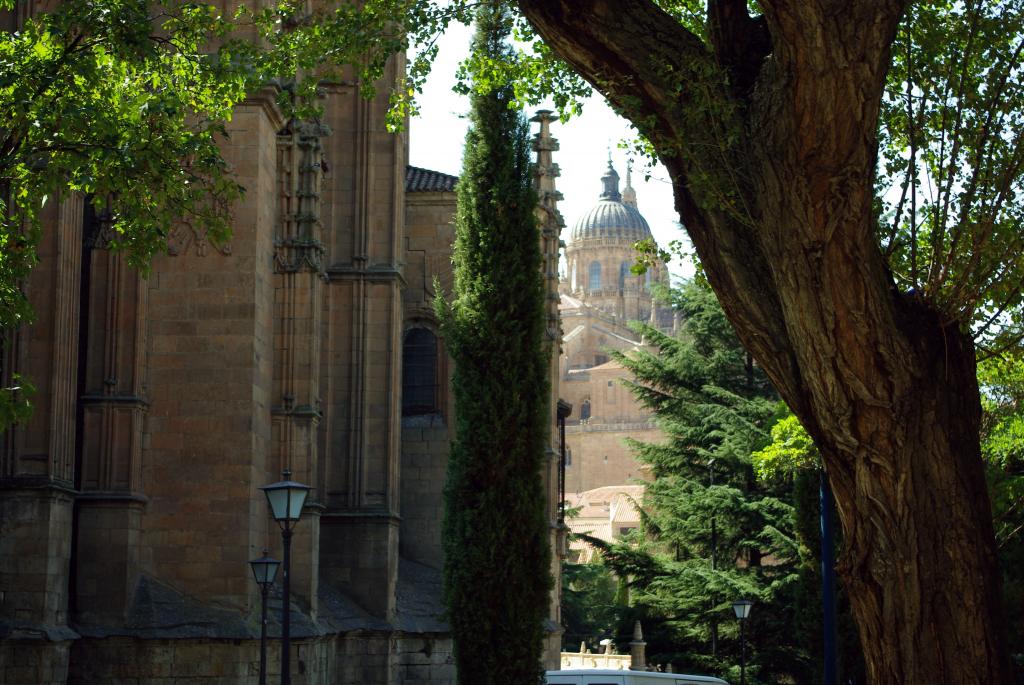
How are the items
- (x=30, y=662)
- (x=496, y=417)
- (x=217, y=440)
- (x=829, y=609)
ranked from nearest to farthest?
(x=30, y=662), (x=829, y=609), (x=217, y=440), (x=496, y=417)

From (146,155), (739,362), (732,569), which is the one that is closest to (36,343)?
(146,155)

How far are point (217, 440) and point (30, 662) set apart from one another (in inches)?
149

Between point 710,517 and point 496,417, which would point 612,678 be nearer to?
point 496,417

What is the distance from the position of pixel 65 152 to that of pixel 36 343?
4.77m

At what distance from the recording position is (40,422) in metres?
15.7

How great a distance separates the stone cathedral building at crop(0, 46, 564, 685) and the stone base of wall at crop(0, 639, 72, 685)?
0.07 feet

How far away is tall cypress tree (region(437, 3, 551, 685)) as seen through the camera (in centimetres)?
2150

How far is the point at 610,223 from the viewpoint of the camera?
149 m

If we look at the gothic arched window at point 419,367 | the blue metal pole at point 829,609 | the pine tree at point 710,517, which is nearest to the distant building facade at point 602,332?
the pine tree at point 710,517

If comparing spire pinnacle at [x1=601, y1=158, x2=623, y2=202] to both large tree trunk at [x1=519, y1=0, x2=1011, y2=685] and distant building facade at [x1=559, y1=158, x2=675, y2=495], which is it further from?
large tree trunk at [x1=519, y1=0, x2=1011, y2=685]

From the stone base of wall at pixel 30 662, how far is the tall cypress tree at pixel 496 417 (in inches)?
278

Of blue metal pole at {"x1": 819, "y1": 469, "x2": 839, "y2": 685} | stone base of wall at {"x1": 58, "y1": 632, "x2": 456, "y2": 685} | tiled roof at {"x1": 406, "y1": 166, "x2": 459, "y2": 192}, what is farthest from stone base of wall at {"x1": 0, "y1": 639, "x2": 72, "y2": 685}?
tiled roof at {"x1": 406, "y1": 166, "x2": 459, "y2": 192}

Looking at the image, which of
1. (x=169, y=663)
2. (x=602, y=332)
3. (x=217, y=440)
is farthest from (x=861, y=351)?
(x=602, y=332)

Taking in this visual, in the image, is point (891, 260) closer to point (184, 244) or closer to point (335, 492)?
point (184, 244)
